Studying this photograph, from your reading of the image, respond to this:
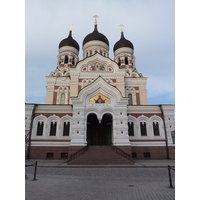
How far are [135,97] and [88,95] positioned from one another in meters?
9.08

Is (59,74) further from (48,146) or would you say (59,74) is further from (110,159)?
(110,159)

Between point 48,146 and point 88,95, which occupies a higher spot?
point 88,95

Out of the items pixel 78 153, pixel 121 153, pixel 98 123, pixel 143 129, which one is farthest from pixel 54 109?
pixel 143 129

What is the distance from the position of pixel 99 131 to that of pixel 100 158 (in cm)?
511

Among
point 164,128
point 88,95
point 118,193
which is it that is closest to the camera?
point 118,193

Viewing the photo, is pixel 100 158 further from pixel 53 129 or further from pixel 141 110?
pixel 141 110

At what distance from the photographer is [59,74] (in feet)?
84.8

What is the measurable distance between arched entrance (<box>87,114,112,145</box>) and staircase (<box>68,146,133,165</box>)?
3617 millimetres

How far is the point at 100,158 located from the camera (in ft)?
43.7

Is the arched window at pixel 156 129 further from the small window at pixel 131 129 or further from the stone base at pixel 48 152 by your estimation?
the stone base at pixel 48 152

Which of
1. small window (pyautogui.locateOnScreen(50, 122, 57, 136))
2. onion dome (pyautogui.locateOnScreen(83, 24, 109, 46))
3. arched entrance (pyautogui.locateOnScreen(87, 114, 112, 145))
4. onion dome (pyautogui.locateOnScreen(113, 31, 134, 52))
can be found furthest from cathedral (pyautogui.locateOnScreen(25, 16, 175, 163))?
onion dome (pyautogui.locateOnScreen(113, 31, 134, 52))

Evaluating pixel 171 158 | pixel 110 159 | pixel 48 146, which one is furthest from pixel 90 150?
pixel 171 158

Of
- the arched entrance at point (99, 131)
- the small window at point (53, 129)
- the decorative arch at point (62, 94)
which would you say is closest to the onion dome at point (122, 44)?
the decorative arch at point (62, 94)

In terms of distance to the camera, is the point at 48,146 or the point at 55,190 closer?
the point at 55,190
